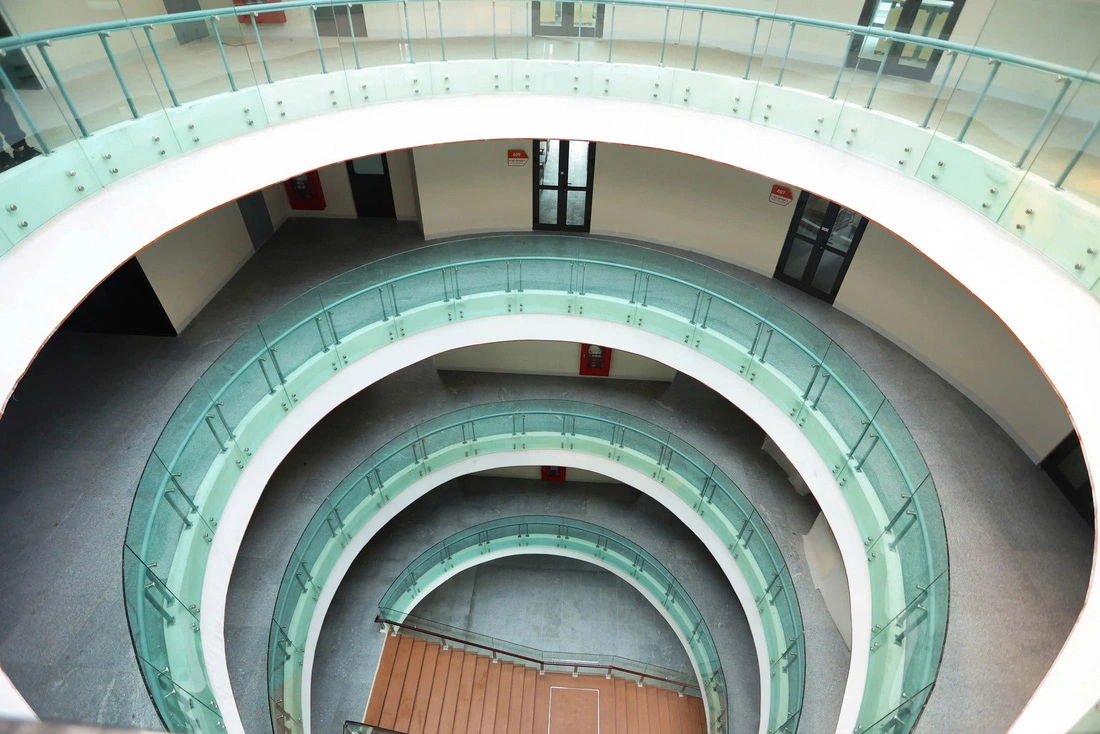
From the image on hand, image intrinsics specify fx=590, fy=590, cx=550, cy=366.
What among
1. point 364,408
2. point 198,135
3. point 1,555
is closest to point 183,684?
point 1,555

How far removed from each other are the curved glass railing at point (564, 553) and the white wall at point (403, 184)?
7689mm

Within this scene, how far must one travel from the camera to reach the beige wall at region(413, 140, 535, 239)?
12164 millimetres

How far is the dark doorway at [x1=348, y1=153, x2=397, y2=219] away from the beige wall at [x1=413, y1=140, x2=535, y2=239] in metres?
1.46

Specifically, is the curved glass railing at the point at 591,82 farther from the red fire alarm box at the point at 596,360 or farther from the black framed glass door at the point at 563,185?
the red fire alarm box at the point at 596,360

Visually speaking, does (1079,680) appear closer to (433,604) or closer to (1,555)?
(1,555)

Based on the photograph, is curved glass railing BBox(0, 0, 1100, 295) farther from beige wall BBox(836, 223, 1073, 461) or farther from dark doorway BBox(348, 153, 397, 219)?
dark doorway BBox(348, 153, 397, 219)

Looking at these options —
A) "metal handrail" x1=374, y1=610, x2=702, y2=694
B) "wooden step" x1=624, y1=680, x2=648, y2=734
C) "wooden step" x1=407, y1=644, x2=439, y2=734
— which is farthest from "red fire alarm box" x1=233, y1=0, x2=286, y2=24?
"wooden step" x1=624, y1=680, x2=648, y2=734

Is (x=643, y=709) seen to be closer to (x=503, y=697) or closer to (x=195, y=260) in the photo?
(x=503, y=697)

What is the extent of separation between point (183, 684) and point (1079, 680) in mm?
6829

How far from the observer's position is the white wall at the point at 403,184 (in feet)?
43.2

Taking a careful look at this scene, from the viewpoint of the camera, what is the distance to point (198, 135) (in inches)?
281

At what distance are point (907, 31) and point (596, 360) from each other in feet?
27.9

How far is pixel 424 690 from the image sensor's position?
42.2 ft

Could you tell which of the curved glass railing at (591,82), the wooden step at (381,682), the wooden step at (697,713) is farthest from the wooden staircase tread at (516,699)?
the curved glass railing at (591,82)
